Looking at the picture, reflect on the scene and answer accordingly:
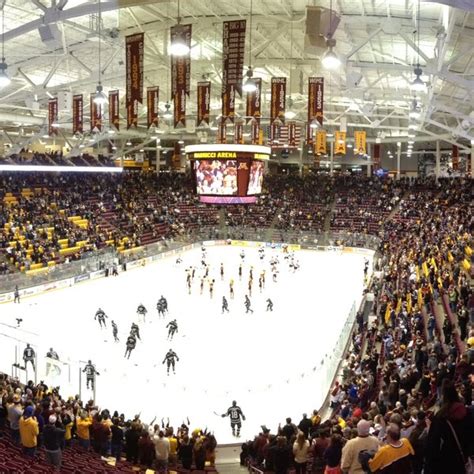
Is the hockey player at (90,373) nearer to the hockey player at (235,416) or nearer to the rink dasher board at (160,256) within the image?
the hockey player at (235,416)

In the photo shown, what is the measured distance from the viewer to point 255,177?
2820cm

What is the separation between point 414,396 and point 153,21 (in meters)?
22.6

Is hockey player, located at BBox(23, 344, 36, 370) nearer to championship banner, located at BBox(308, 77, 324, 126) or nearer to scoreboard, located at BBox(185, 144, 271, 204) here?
scoreboard, located at BBox(185, 144, 271, 204)

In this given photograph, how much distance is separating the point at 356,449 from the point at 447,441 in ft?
5.75

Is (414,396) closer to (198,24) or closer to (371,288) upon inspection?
→ (371,288)

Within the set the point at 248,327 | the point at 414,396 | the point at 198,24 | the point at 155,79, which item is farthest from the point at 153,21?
the point at 414,396

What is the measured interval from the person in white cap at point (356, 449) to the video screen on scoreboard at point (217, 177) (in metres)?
21.0

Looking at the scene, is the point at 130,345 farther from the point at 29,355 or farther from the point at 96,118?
the point at 96,118

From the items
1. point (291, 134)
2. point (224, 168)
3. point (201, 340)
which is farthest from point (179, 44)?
point (291, 134)

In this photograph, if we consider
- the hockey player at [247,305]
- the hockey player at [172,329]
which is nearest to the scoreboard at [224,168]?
A: the hockey player at [247,305]

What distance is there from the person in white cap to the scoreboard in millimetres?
20895

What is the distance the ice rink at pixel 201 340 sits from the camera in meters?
14.9

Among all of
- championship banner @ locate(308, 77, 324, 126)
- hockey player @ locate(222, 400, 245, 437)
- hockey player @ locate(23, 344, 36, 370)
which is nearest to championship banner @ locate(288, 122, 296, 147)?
championship banner @ locate(308, 77, 324, 126)

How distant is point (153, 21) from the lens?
27.6 m
